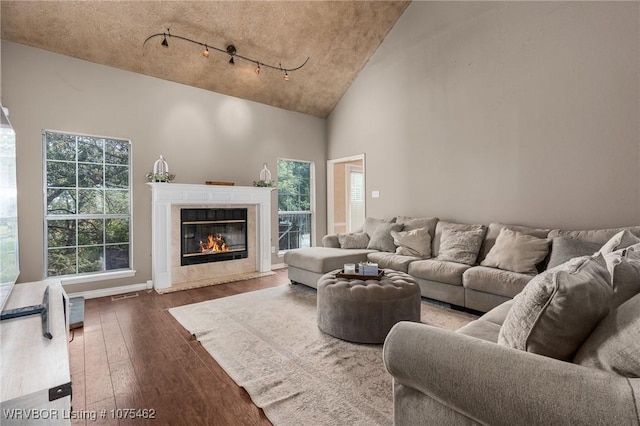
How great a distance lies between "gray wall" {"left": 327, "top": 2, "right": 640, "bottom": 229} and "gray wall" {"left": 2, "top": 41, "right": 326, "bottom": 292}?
1941mm

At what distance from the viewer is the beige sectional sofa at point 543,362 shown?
812 millimetres

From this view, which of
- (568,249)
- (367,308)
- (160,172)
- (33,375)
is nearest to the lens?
(33,375)

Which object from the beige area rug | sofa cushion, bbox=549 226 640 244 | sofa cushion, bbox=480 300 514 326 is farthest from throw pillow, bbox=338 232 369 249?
sofa cushion, bbox=480 300 514 326

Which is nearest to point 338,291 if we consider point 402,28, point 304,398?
point 304,398

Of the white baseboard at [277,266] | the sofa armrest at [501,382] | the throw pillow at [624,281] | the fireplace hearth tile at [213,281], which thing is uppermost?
the throw pillow at [624,281]

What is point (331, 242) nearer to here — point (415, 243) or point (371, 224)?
point (371, 224)

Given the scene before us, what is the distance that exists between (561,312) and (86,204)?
15.4 feet

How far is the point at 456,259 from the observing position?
3453mm

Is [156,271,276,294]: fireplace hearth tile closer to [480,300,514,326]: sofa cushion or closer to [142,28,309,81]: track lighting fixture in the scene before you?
[142,28,309,81]: track lighting fixture

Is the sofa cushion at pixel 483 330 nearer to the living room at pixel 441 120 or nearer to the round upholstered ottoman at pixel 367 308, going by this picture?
the round upholstered ottoman at pixel 367 308

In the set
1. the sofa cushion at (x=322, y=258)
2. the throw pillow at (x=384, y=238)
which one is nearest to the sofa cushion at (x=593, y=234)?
the throw pillow at (x=384, y=238)

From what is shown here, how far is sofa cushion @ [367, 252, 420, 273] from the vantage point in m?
3.66

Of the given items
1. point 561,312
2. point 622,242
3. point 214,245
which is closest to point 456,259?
point 622,242

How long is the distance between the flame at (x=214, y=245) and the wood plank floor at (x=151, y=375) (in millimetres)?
1542
